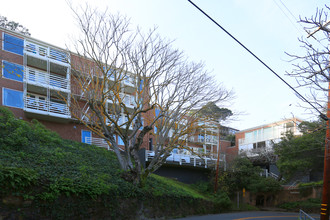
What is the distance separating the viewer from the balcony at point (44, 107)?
23219 mm

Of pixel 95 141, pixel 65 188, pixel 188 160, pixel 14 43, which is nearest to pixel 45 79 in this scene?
pixel 14 43

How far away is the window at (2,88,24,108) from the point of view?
2281 centimetres

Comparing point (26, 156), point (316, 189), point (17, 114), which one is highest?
point (17, 114)

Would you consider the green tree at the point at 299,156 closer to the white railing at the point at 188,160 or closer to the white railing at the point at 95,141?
the white railing at the point at 188,160

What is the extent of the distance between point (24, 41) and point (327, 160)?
2450 centimetres

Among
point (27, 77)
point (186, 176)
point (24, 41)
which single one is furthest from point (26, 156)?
point (186, 176)

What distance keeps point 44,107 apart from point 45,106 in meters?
0.16

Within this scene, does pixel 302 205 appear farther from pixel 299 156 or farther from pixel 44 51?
pixel 44 51

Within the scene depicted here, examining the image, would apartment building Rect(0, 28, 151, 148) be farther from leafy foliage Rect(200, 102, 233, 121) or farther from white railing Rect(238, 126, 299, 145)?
white railing Rect(238, 126, 299, 145)

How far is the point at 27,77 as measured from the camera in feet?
78.3

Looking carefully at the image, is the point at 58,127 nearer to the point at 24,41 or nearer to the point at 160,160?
the point at 24,41

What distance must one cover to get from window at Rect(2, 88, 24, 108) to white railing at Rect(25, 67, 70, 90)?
1.46 meters

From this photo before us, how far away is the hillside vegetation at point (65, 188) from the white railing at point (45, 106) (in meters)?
1.67

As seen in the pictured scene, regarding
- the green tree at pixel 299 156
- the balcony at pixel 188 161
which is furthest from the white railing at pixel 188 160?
the green tree at pixel 299 156
